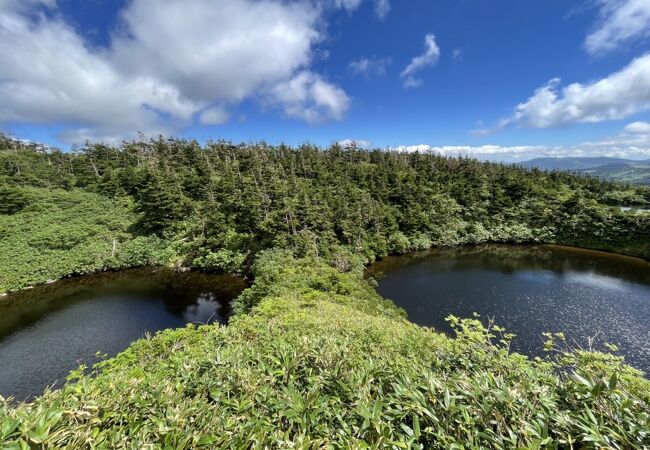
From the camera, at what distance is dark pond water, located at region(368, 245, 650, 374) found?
24.5 m

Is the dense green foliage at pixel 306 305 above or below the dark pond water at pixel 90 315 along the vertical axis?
above

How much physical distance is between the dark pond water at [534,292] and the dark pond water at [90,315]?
2088 centimetres

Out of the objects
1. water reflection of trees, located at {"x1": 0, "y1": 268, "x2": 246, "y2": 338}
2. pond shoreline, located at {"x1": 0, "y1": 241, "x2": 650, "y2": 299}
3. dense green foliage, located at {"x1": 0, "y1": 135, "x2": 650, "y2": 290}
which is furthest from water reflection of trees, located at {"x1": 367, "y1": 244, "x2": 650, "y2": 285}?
water reflection of trees, located at {"x1": 0, "y1": 268, "x2": 246, "y2": 338}

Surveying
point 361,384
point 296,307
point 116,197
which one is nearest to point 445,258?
point 296,307

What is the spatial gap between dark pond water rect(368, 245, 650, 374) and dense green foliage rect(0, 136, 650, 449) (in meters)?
3.94

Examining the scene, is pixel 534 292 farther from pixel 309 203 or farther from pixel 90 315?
pixel 90 315

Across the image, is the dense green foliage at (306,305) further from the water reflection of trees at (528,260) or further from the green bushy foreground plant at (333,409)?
the water reflection of trees at (528,260)

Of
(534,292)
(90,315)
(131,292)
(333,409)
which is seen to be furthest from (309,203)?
(333,409)

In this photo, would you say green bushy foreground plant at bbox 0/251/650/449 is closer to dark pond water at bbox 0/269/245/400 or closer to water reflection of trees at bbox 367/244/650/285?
dark pond water at bbox 0/269/245/400

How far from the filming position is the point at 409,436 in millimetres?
4074

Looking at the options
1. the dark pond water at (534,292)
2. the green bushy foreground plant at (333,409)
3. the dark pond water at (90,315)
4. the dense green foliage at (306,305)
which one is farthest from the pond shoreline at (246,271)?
the green bushy foreground plant at (333,409)

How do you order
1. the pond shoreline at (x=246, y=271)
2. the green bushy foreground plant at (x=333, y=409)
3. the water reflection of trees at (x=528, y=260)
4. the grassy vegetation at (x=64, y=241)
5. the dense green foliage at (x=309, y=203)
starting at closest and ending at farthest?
the green bushy foreground plant at (x=333, y=409) → the pond shoreline at (x=246, y=271) → the grassy vegetation at (x=64, y=241) → the water reflection of trees at (x=528, y=260) → the dense green foliage at (x=309, y=203)

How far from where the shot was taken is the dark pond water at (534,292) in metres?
24.5

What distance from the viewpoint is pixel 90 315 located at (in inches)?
1110
